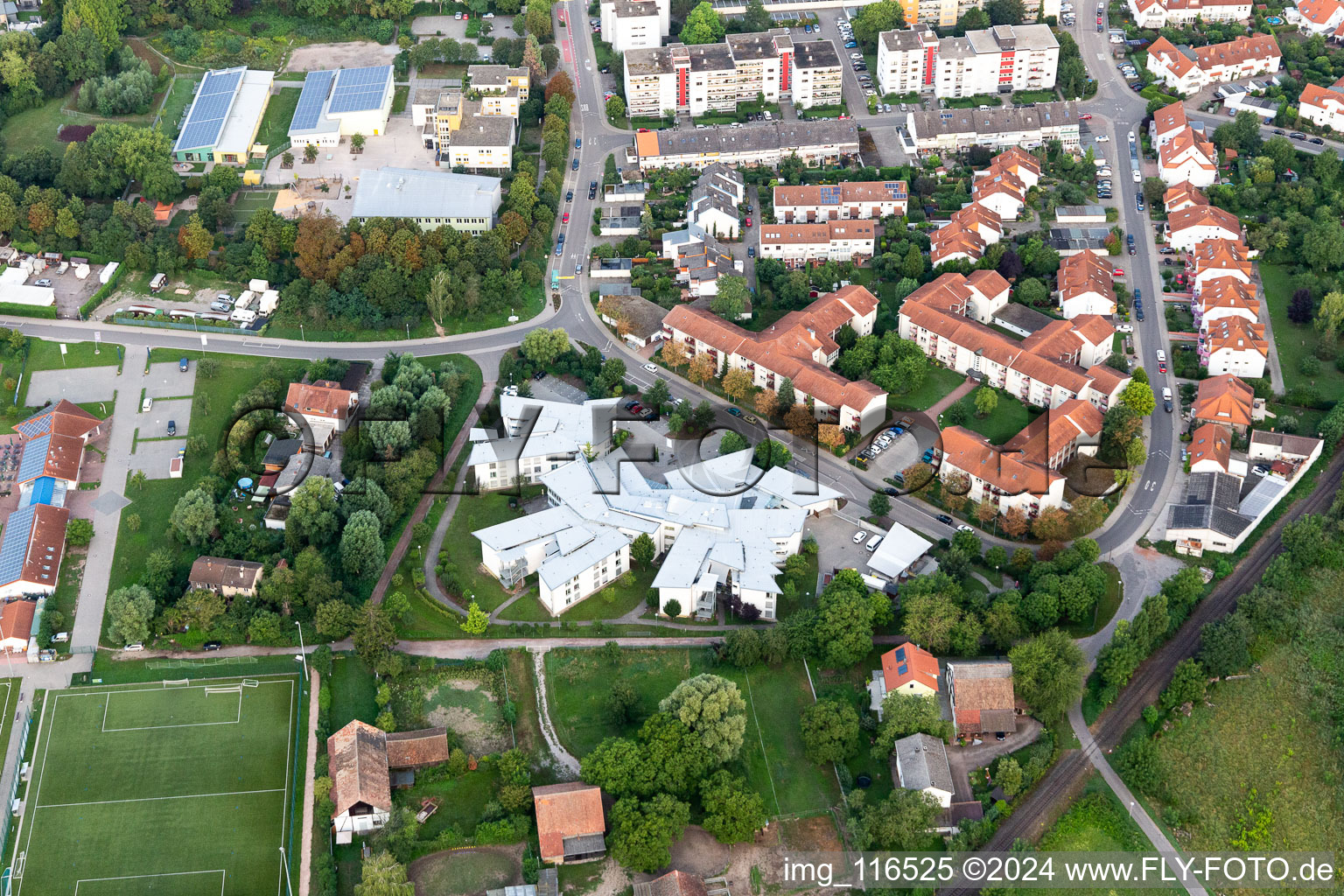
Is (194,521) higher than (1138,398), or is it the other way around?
(194,521)

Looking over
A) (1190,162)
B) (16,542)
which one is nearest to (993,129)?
(1190,162)

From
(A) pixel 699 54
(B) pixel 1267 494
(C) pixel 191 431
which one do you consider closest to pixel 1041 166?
(A) pixel 699 54

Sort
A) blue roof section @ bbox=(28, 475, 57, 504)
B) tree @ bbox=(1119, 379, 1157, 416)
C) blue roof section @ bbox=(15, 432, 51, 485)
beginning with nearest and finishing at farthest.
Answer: blue roof section @ bbox=(28, 475, 57, 504)
blue roof section @ bbox=(15, 432, 51, 485)
tree @ bbox=(1119, 379, 1157, 416)

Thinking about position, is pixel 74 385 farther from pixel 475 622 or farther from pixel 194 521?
pixel 475 622

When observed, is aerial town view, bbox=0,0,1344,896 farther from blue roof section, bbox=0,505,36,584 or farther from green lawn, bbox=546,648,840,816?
blue roof section, bbox=0,505,36,584

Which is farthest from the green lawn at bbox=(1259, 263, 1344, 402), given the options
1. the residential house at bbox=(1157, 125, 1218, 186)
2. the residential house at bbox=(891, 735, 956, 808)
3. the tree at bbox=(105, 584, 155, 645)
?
the tree at bbox=(105, 584, 155, 645)

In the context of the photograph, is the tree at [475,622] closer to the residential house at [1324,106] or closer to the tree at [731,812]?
the tree at [731,812]

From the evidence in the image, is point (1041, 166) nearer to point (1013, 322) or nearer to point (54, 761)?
point (1013, 322)
